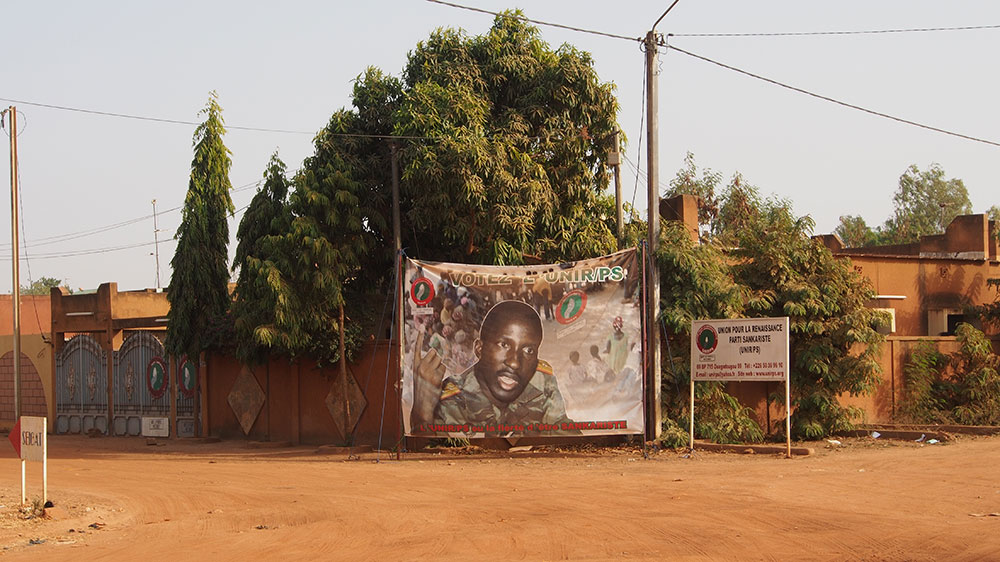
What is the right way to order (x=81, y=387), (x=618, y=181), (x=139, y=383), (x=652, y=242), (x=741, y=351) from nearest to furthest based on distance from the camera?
(x=741, y=351)
(x=652, y=242)
(x=618, y=181)
(x=139, y=383)
(x=81, y=387)

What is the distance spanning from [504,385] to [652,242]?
384 cm

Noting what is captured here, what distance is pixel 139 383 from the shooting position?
25.9m

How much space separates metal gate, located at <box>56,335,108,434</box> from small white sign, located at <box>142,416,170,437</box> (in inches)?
78.1

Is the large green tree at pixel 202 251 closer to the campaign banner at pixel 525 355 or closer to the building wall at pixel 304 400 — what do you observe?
the building wall at pixel 304 400

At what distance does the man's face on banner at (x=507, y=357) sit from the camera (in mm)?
17641

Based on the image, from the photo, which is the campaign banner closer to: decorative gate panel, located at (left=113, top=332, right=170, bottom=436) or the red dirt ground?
the red dirt ground

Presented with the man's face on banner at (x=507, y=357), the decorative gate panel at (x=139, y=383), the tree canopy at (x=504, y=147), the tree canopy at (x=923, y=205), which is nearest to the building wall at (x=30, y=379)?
the decorative gate panel at (x=139, y=383)

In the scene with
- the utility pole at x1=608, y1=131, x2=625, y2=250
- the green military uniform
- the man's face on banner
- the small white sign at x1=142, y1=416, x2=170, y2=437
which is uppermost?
the utility pole at x1=608, y1=131, x2=625, y2=250

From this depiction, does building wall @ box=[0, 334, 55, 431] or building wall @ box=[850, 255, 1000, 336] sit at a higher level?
building wall @ box=[850, 255, 1000, 336]

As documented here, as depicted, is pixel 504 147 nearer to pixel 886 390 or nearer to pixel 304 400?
pixel 304 400

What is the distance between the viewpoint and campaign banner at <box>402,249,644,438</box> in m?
17.6

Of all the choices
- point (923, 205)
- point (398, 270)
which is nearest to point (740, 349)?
point (398, 270)

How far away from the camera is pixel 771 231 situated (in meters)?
20.2

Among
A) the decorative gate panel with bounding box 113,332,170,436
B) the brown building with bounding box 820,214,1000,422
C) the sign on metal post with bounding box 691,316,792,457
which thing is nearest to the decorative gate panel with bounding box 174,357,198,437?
the decorative gate panel with bounding box 113,332,170,436
